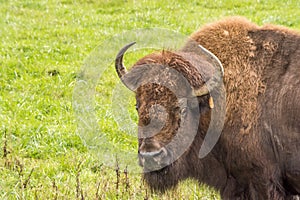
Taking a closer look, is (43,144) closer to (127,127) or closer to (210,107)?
(127,127)

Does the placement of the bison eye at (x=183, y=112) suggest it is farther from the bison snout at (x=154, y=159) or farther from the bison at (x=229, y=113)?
the bison snout at (x=154, y=159)

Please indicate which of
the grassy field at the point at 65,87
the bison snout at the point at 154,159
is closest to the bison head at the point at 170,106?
the bison snout at the point at 154,159

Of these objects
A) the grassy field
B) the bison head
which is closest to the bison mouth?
the bison head

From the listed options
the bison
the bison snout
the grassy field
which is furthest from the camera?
the grassy field

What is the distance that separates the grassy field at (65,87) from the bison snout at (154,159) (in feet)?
1.77

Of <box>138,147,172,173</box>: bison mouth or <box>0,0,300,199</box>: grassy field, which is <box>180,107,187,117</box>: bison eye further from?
<box>0,0,300,199</box>: grassy field

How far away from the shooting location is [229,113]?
517 cm

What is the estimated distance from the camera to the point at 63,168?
23.2ft

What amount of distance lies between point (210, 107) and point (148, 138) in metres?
0.61

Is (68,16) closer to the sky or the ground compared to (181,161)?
closer to the sky

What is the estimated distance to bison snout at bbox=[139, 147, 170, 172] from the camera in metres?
4.90

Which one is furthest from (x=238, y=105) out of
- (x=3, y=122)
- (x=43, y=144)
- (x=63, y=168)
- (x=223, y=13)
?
(x=223, y=13)

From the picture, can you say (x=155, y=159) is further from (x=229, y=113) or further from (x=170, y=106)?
(x=229, y=113)

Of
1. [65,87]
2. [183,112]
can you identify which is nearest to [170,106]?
[183,112]
